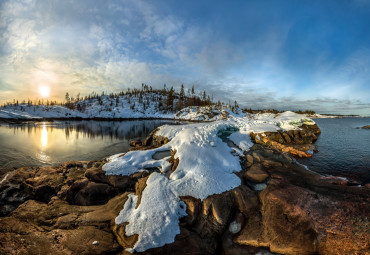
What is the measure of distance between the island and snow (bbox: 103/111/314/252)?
46mm

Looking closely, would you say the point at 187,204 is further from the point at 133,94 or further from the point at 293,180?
the point at 133,94

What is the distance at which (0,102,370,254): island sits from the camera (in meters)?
4.97

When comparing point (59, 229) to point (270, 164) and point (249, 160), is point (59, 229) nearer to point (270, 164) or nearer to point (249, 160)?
point (249, 160)

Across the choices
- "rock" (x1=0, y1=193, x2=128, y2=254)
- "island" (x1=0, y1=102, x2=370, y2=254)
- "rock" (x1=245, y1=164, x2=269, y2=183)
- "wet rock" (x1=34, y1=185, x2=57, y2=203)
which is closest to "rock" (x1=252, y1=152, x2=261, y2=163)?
"island" (x1=0, y1=102, x2=370, y2=254)

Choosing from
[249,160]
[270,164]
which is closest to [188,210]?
[249,160]

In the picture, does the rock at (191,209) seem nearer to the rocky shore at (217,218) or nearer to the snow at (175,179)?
the rocky shore at (217,218)

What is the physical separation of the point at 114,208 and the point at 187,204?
3.38 metres

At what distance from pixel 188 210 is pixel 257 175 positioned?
15.7 ft

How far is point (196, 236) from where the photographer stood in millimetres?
5520

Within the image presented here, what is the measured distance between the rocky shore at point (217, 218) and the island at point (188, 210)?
0.03 metres

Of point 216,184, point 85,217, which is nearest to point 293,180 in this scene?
point 216,184

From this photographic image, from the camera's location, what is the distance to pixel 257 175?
8.56m

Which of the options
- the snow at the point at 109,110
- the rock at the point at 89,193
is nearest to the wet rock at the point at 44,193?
the rock at the point at 89,193

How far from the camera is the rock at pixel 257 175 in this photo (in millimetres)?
8374
